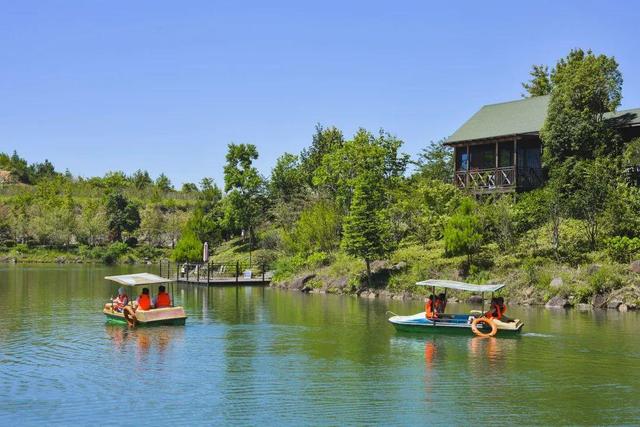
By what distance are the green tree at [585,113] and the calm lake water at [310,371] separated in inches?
530

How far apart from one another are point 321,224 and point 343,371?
3410 centimetres

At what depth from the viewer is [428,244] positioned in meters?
49.7

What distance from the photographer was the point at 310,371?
71.2ft

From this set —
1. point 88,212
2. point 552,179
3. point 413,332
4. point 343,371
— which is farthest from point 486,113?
point 88,212

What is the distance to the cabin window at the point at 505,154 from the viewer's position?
50919mm

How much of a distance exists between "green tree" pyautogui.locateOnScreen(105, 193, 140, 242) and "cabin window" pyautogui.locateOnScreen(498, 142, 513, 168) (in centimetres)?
5818

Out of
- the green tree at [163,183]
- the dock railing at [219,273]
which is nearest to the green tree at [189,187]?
the green tree at [163,183]

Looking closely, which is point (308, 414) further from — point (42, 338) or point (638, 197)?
point (638, 197)

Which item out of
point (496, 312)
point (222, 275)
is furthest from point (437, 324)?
point (222, 275)

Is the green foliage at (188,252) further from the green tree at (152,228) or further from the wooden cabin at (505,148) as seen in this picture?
the green tree at (152,228)

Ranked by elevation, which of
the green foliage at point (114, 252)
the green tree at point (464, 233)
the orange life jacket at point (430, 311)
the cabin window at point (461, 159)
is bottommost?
the orange life jacket at point (430, 311)

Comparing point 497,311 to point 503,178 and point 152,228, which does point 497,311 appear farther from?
point 152,228

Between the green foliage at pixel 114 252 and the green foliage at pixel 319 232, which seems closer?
the green foliage at pixel 319 232

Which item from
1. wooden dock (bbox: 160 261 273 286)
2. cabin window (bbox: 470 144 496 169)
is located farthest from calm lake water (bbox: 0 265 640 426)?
wooden dock (bbox: 160 261 273 286)
